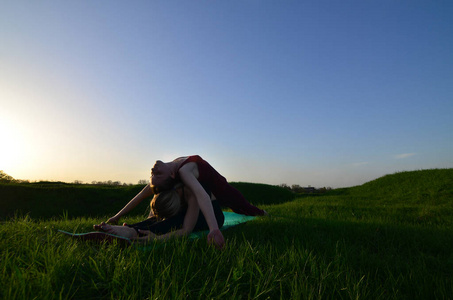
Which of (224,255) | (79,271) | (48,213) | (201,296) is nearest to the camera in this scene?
(201,296)

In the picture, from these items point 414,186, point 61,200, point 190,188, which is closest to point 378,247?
point 190,188

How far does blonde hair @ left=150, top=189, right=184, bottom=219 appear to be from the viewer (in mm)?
3197

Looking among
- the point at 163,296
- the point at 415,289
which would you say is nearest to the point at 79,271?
the point at 163,296

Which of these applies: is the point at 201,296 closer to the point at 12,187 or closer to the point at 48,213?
the point at 48,213

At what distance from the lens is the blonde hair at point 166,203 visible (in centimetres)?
320

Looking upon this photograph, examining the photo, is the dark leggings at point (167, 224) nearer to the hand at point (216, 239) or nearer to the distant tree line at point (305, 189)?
the hand at point (216, 239)

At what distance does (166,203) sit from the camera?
3.21 metres

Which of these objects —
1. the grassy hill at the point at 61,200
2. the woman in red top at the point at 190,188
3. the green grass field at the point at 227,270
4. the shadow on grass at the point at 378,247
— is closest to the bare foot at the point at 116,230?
the woman in red top at the point at 190,188

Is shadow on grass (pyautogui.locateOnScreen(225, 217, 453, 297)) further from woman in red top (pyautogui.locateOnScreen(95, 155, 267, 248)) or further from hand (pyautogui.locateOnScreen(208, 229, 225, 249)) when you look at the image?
woman in red top (pyautogui.locateOnScreen(95, 155, 267, 248))

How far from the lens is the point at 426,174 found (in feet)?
44.0

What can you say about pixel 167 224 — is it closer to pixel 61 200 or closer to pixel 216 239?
pixel 216 239

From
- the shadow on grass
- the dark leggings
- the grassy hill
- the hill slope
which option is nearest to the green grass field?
the shadow on grass

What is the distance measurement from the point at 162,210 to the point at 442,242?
360 centimetres

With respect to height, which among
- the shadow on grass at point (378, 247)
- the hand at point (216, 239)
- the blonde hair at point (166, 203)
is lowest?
the shadow on grass at point (378, 247)
